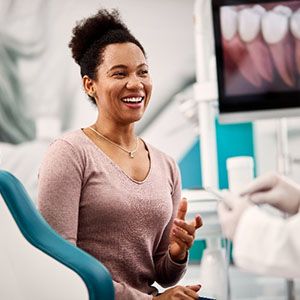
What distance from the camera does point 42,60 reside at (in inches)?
133

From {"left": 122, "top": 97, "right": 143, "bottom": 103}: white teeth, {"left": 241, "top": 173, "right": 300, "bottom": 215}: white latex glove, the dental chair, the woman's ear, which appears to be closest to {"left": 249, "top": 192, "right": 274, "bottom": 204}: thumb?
{"left": 241, "top": 173, "right": 300, "bottom": 215}: white latex glove

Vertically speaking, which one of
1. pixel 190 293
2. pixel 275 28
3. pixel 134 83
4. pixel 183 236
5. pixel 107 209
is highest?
pixel 275 28

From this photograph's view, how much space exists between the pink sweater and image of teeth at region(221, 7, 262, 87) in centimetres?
34

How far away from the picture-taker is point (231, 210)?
908 millimetres

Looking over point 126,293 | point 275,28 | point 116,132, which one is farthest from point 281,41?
point 126,293

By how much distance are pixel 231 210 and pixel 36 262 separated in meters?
0.37

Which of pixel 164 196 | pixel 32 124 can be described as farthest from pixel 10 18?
pixel 164 196

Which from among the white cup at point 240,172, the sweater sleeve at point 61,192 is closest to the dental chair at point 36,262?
the sweater sleeve at point 61,192

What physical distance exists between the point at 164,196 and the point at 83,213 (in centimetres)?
23

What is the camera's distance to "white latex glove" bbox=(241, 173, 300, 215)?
91cm

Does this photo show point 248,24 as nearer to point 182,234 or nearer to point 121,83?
point 121,83

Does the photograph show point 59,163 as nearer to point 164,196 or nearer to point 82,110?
point 164,196

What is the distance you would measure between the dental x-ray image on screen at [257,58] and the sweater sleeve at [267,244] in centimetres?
39

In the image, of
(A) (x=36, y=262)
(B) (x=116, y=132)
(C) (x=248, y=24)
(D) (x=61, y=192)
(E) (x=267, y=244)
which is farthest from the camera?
(B) (x=116, y=132)
